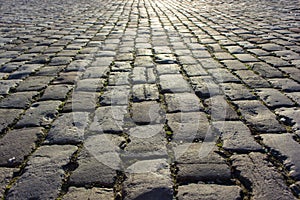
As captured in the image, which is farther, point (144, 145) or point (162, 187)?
point (144, 145)

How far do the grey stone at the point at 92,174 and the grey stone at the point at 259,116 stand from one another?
126 cm

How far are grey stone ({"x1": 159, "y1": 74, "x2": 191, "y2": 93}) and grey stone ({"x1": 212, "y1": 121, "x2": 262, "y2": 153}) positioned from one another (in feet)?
2.67

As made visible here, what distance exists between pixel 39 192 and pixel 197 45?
3.93m

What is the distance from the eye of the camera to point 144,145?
213 cm

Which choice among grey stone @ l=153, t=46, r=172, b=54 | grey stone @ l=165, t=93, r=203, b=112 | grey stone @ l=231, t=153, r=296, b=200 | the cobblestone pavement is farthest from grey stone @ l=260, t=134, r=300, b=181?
grey stone @ l=153, t=46, r=172, b=54

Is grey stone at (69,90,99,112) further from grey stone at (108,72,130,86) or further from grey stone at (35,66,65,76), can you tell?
grey stone at (35,66,65,76)

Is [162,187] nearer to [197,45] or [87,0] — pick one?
[197,45]

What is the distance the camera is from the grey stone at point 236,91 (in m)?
2.90

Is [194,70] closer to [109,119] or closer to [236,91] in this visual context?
[236,91]

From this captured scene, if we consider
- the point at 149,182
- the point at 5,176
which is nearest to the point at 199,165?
the point at 149,182

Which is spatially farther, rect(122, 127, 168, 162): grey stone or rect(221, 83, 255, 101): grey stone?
rect(221, 83, 255, 101): grey stone

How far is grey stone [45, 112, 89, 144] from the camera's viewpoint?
222 centimetres

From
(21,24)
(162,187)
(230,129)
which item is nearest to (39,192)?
(162,187)

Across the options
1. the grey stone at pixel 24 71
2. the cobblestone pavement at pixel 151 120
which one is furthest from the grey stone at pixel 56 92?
the grey stone at pixel 24 71
